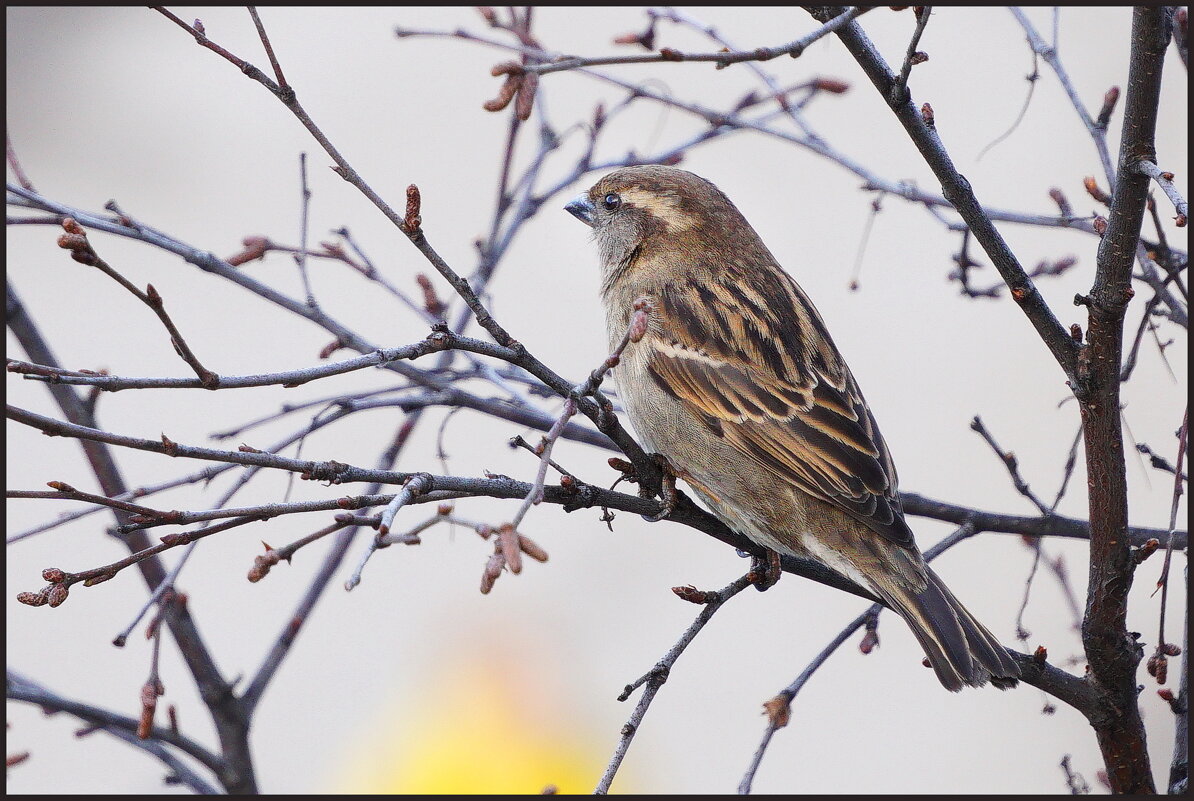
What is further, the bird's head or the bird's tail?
the bird's head

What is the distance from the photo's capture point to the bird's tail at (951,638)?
2449 mm

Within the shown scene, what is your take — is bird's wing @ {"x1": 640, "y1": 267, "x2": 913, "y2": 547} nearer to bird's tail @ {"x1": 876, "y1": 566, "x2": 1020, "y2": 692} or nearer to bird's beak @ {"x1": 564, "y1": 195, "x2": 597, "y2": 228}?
bird's tail @ {"x1": 876, "y1": 566, "x2": 1020, "y2": 692}

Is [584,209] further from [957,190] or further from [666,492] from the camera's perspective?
[957,190]

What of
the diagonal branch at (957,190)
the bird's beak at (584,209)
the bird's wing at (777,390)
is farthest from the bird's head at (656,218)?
the diagonal branch at (957,190)

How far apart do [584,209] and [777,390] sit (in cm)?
121

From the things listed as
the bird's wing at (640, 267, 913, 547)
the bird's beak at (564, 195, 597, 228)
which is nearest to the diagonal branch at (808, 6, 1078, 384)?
the bird's wing at (640, 267, 913, 547)

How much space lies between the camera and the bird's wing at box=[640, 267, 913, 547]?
9.84 ft

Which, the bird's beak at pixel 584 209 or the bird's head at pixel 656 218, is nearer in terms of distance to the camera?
the bird's head at pixel 656 218

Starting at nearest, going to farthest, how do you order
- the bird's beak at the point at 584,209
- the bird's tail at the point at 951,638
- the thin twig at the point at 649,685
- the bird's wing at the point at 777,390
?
the thin twig at the point at 649,685
the bird's tail at the point at 951,638
the bird's wing at the point at 777,390
the bird's beak at the point at 584,209

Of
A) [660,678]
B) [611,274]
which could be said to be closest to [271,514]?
[660,678]

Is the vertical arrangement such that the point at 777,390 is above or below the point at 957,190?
above

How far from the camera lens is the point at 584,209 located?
4.03m

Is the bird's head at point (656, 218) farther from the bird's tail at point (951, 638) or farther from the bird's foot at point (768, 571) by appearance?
the bird's tail at point (951, 638)

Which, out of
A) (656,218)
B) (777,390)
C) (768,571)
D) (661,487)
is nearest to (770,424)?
(777,390)
